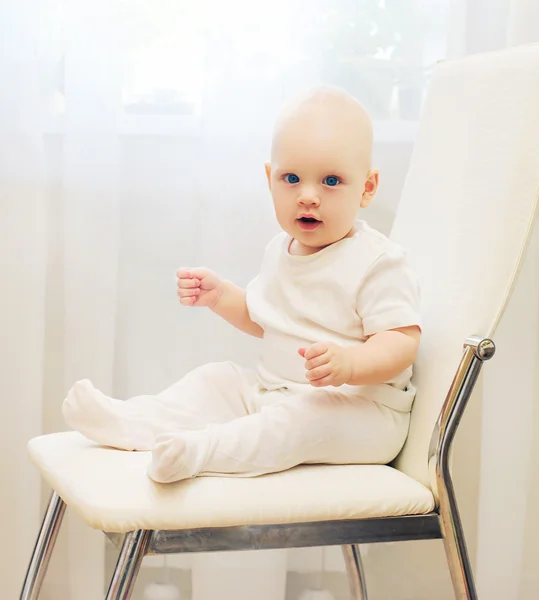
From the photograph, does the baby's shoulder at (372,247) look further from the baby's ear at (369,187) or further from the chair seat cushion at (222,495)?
the chair seat cushion at (222,495)

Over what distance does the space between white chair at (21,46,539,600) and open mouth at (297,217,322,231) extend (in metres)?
0.15

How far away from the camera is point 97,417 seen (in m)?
0.91

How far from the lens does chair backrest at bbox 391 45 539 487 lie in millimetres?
892

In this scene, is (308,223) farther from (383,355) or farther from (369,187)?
(383,355)

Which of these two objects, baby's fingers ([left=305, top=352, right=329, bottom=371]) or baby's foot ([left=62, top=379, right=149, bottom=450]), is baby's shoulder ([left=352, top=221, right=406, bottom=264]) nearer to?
baby's fingers ([left=305, top=352, right=329, bottom=371])

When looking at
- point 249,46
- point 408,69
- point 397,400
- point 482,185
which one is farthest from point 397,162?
point 397,400

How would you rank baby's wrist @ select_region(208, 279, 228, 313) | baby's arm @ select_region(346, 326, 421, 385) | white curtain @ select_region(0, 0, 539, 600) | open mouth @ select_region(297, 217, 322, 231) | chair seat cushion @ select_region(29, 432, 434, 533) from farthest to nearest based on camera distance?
white curtain @ select_region(0, 0, 539, 600)
baby's wrist @ select_region(208, 279, 228, 313)
open mouth @ select_region(297, 217, 322, 231)
baby's arm @ select_region(346, 326, 421, 385)
chair seat cushion @ select_region(29, 432, 434, 533)

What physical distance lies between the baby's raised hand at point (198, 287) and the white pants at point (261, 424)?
0.28 feet

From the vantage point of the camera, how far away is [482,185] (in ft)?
3.14

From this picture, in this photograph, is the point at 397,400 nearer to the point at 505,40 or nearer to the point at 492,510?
the point at 492,510

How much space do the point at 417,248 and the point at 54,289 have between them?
0.61 metres

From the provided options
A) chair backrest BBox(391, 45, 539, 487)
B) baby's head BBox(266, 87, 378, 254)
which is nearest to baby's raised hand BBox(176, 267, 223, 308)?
baby's head BBox(266, 87, 378, 254)

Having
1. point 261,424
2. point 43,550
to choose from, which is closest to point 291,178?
point 261,424

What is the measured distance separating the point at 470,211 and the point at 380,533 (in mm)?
362
